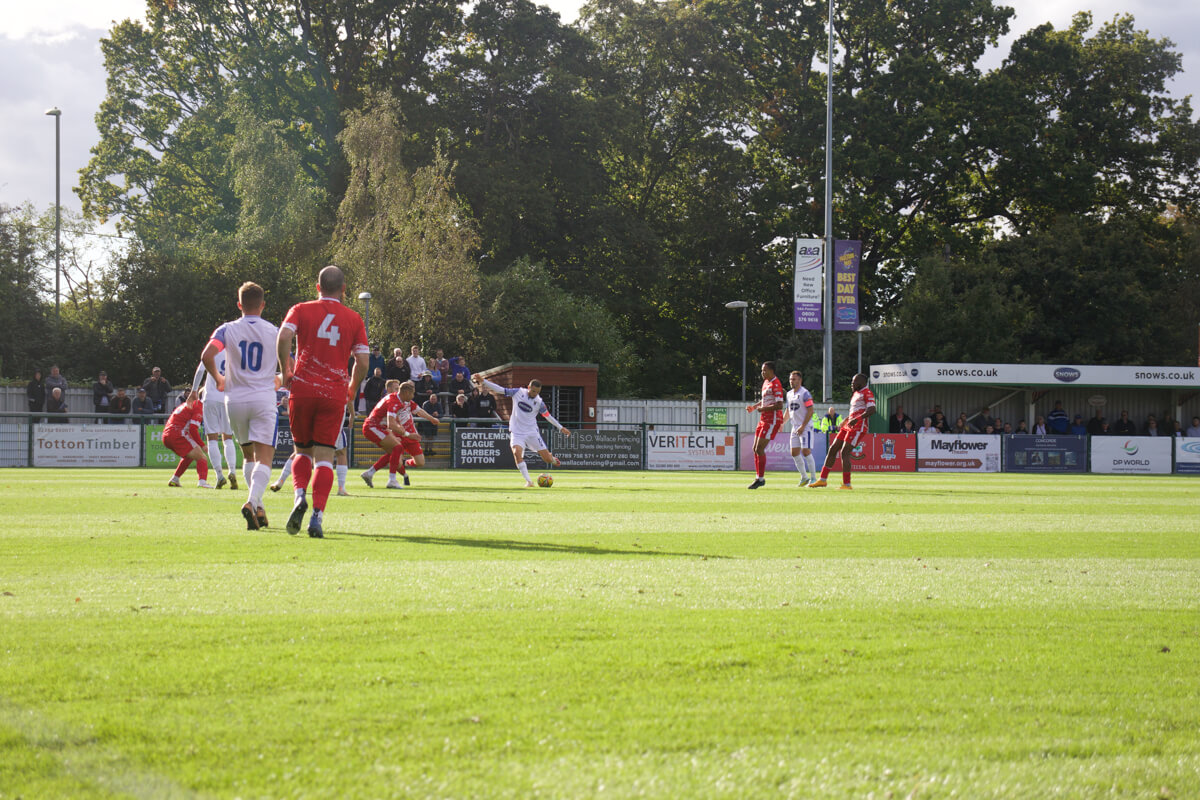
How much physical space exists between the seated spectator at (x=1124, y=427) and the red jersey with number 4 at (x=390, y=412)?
29.9m

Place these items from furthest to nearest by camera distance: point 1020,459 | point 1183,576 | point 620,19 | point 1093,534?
point 620,19 < point 1020,459 < point 1093,534 < point 1183,576

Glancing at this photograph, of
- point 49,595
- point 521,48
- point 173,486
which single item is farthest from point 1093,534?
point 521,48

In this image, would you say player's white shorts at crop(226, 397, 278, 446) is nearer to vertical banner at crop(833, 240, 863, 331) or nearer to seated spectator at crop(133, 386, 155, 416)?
seated spectator at crop(133, 386, 155, 416)

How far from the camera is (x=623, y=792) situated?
2971 mm

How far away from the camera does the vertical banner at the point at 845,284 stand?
3897cm

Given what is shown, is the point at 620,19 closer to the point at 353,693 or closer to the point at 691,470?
the point at 691,470

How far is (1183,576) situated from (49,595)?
7.32 metres

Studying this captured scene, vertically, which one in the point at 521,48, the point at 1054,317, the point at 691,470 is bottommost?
the point at 691,470

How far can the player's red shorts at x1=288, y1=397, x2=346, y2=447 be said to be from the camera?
9.36m

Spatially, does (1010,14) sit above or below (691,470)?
above

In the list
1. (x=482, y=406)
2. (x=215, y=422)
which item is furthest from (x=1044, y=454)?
(x=215, y=422)

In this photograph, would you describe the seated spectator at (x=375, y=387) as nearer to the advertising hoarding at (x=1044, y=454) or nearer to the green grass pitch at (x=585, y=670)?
the advertising hoarding at (x=1044, y=454)

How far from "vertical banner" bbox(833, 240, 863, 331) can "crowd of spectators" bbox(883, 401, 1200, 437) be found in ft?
12.3

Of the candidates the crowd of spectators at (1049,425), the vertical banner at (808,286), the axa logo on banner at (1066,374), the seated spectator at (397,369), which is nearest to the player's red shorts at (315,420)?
the seated spectator at (397,369)
